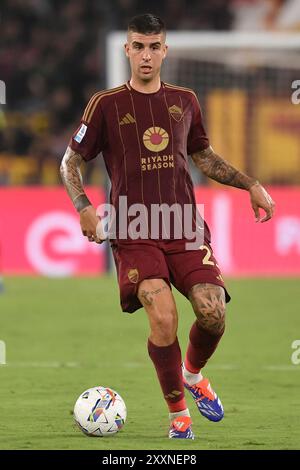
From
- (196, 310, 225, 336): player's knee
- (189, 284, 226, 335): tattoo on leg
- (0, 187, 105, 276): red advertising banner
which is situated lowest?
(0, 187, 105, 276): red advertising banner

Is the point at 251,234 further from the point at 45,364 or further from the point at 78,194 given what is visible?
the point at 78,194

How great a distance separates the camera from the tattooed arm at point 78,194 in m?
6.35

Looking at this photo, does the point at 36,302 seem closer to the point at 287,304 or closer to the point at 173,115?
the point at 287,304

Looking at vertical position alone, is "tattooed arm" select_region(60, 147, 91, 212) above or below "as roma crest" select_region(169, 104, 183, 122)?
below

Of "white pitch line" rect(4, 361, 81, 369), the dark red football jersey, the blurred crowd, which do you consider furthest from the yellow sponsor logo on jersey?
the blurred crowd

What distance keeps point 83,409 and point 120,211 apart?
1045 mm

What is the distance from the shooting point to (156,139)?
6695 mm

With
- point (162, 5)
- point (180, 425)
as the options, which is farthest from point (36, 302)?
point (162, 5)

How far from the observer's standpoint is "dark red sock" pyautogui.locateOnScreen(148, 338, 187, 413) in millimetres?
6422

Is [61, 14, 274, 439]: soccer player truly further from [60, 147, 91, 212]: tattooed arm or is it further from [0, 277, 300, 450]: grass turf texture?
[0, 277, 300, 450]: grass turf texture

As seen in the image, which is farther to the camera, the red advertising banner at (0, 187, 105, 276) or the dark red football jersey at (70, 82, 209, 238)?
the red advertising banner at (0, 187, 105, 276)

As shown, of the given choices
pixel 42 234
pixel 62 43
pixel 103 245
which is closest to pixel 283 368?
pixel 103 245

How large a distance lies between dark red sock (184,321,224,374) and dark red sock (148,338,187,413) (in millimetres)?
296

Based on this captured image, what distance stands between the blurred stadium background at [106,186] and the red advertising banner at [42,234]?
0.02 meters
